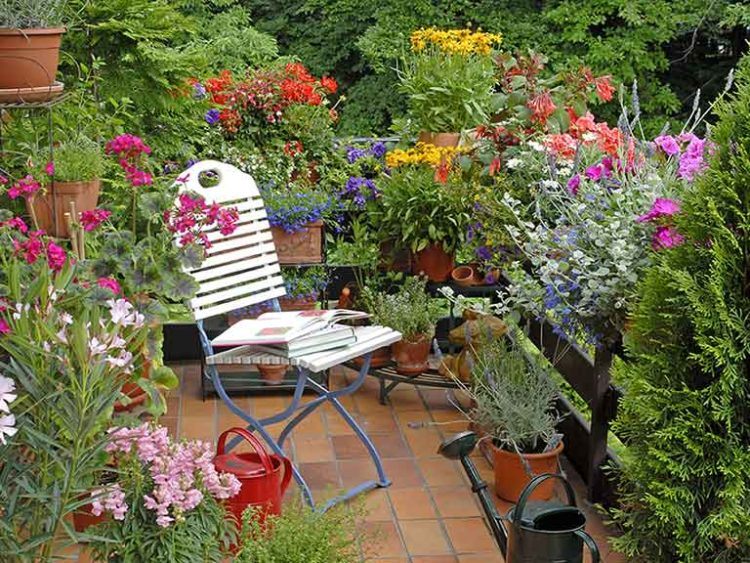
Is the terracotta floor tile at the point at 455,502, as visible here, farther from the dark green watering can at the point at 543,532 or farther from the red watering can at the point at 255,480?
the dark green watering can at the point at 543,532

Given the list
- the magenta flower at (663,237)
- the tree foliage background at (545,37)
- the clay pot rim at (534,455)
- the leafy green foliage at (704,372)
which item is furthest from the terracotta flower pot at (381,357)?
the tree foliage background at (545,37)

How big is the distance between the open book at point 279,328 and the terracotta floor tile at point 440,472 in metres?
0.66

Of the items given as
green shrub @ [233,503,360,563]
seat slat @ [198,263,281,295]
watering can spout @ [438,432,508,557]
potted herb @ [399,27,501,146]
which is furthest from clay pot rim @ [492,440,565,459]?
potted herb @ [399,27,501,146]

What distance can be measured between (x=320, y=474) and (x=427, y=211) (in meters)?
1.30

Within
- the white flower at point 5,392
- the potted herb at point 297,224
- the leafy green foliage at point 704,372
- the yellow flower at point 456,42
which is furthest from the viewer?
the yellow flower at point 456,42

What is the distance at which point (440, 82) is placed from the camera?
5250mm

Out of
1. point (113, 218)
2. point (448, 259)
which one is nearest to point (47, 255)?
point (113, 218)

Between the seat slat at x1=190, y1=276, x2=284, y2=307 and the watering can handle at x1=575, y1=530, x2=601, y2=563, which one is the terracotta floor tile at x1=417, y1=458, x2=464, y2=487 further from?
the watering can handle at x1=575, y1=530, x2=601, y2=563

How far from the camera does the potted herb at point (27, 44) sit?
3.14 meters

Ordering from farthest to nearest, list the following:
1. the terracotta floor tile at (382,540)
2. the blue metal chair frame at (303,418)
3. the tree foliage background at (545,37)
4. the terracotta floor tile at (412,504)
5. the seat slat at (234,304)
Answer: the tree foliage background at (545,37) → the seat slat at (234,304) → the terracotta floor tile at (412,504) → the blue metal chair frame at (303,418) → the terracotta floor tile at (382,540)

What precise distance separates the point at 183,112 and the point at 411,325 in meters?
1.43

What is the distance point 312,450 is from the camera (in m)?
4.04

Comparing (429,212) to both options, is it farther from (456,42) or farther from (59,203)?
(59,203)

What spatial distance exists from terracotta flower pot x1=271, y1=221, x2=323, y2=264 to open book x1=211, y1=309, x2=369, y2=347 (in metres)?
0.84
